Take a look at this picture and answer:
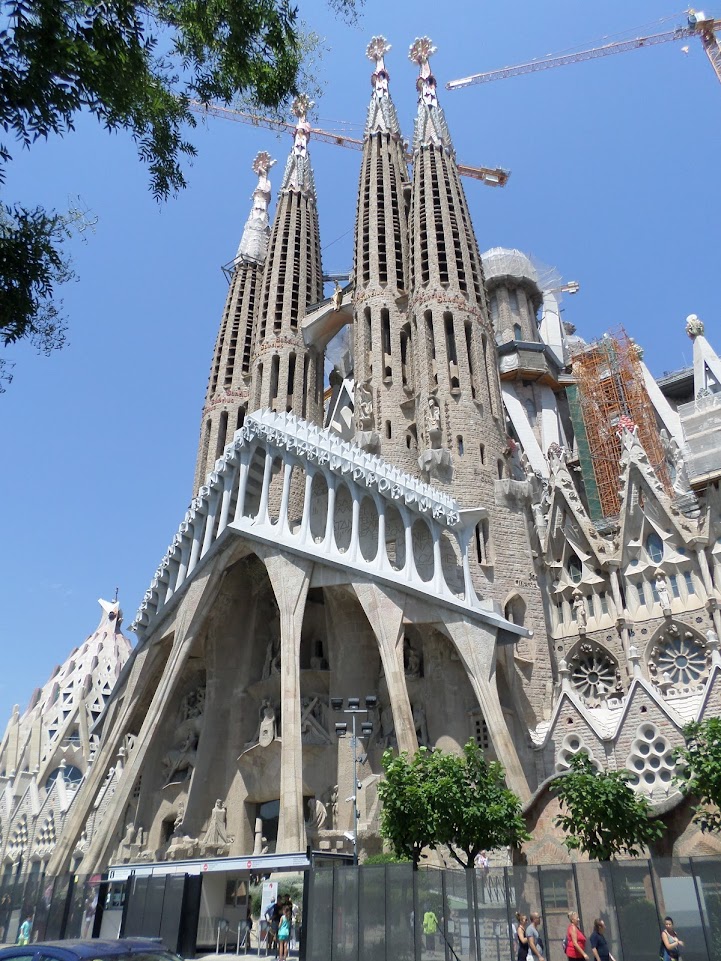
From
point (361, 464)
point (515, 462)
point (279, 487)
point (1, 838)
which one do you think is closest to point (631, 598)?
point (515, 462)

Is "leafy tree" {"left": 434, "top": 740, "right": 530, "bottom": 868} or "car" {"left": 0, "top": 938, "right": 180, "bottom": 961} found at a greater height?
"leafy tree" {"left": 434, "top": 740, "right": 530, "bottom": 868}

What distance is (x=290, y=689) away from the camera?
2144 cm

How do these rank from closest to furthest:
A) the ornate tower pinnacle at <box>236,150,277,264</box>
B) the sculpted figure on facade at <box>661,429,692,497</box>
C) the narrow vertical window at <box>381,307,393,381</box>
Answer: the sculpted figure on facade at <box>661,429,692,497</box> < the narrow vertical window at <box>381,307,393,381</box> < the ornate tower pinnacle at <box>236,150,277,264</box>

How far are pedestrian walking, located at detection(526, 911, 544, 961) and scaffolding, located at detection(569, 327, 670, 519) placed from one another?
24.5m

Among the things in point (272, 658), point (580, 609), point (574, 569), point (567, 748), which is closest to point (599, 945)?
point (567, 748)

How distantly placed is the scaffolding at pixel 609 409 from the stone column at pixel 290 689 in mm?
16002

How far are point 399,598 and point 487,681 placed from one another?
3.37 metres

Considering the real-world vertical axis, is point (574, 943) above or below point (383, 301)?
below

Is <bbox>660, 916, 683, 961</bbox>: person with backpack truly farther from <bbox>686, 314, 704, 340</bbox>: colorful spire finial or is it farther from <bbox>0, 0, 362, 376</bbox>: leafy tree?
<bbox>686, 314, 704, 340</bbox>: colorful spire finial

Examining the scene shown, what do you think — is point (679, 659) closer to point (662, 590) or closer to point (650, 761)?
point (662, 590)

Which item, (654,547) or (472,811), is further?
(654,547)

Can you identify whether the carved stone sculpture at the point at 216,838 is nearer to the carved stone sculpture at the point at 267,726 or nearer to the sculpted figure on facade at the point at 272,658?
the carved stone sculpture at the point at 267,726

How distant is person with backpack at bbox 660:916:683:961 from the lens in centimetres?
862

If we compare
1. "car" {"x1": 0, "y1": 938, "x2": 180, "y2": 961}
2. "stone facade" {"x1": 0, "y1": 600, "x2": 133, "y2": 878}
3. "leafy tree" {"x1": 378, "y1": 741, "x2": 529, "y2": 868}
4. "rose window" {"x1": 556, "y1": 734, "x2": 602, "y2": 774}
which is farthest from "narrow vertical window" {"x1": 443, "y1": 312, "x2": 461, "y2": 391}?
"car" {"x1": 0, "y1": 938, "x2": 180, "y2": 961}
